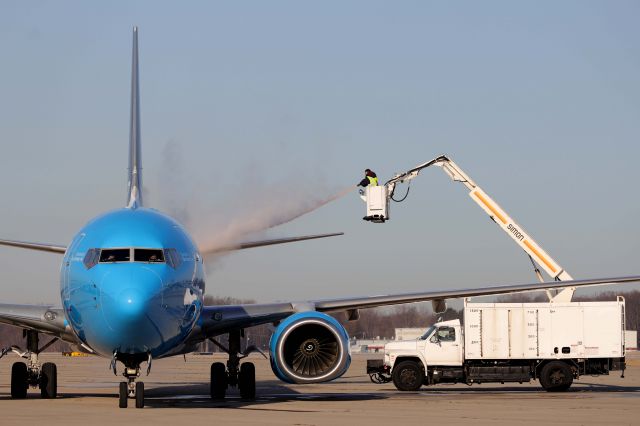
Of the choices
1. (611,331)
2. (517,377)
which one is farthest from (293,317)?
(611,331)

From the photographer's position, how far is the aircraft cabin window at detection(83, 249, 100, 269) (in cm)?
1933

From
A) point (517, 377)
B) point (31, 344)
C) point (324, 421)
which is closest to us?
point (324, 421)

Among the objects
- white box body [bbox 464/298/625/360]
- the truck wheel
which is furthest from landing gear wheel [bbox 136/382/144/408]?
white box body [bbox 464/298/625/360]

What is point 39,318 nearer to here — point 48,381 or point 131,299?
point 48,381

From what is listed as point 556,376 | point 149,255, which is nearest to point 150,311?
point 149,255

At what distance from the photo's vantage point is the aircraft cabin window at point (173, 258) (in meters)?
19.7

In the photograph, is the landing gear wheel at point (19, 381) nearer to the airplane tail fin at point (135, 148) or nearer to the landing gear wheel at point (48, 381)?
the landing gear wheel at point (48, 381)

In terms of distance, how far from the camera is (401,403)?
22.8m

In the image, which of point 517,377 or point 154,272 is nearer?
point 154,272

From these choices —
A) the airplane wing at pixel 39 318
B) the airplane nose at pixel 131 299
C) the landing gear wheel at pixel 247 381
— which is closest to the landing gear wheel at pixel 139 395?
the airplane nose at pixel 131 299

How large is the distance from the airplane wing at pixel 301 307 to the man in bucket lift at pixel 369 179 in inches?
380

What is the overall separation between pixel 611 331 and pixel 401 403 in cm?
1050

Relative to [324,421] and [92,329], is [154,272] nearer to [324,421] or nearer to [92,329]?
[92,329]

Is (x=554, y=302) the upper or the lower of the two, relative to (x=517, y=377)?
upper
